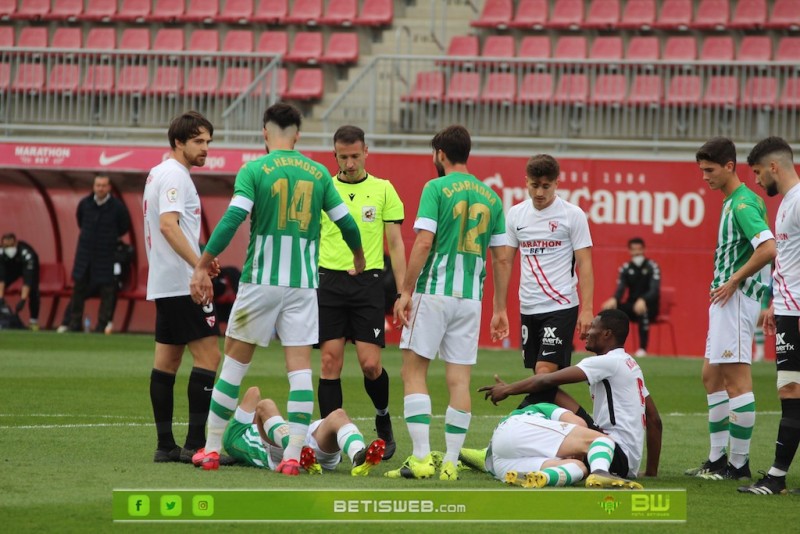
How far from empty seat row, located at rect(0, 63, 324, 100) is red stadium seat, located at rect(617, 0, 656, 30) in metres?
6.03

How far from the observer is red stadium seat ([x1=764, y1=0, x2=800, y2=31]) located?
21.2 meters

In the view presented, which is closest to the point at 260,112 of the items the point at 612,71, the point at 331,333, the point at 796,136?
the point at 612,71

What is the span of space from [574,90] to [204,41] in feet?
24.9


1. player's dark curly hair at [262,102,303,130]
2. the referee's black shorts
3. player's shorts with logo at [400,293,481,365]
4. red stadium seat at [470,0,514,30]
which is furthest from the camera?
red stadium seat at [470,0,514,30]

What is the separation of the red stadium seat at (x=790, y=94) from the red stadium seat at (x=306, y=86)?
7.82m

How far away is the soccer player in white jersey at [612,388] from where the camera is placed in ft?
24.5

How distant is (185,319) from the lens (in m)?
7.82

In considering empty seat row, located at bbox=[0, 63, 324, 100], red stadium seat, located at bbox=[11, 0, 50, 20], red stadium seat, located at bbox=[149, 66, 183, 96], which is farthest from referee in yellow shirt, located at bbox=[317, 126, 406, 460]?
red stadium seat, located at bbox=[11, 0, 50, 20]

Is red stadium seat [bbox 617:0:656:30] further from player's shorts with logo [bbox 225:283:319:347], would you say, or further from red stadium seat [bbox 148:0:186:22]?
player's shorts with logo [bbox 225:283:319:347]

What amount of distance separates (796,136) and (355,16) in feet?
27.8

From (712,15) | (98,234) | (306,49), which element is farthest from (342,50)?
(712,15)

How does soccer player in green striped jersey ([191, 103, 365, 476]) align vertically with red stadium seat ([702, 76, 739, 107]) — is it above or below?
below

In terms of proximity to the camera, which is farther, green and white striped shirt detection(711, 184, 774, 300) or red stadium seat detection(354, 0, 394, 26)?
red stadium seat detection(354, 0, 394, 26)

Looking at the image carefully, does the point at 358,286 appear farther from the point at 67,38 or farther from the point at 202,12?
the point at 67,38
